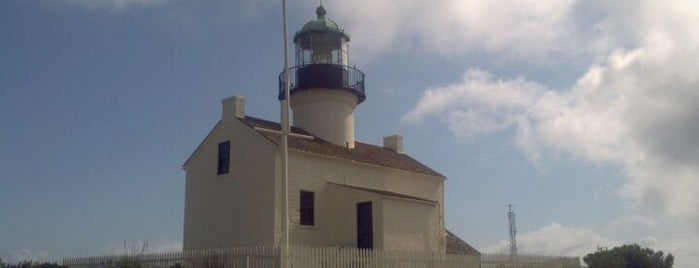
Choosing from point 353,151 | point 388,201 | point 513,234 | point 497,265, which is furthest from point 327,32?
point 513,234

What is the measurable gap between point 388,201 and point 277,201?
3.97 metres

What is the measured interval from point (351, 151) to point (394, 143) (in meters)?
5.70

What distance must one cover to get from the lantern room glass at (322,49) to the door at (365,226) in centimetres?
800

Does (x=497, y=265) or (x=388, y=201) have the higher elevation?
(x=388, y=201)

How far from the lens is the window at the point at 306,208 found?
27.0m

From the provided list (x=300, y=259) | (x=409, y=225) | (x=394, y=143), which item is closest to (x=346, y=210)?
(x=409, y=225)

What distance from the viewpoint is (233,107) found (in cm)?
2795

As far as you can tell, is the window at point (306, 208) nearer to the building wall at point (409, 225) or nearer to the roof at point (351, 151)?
the roof at point (351, 151)

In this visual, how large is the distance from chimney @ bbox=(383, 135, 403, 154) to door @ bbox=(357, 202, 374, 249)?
9.27 metres

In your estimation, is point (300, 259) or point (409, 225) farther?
point (409, 225)

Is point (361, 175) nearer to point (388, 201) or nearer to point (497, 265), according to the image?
point (388, 201)

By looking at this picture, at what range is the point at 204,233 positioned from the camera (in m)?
27.8

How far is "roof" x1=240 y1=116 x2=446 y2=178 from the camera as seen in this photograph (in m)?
27.6

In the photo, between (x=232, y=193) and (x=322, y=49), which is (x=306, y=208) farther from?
(x=322, y=49)
